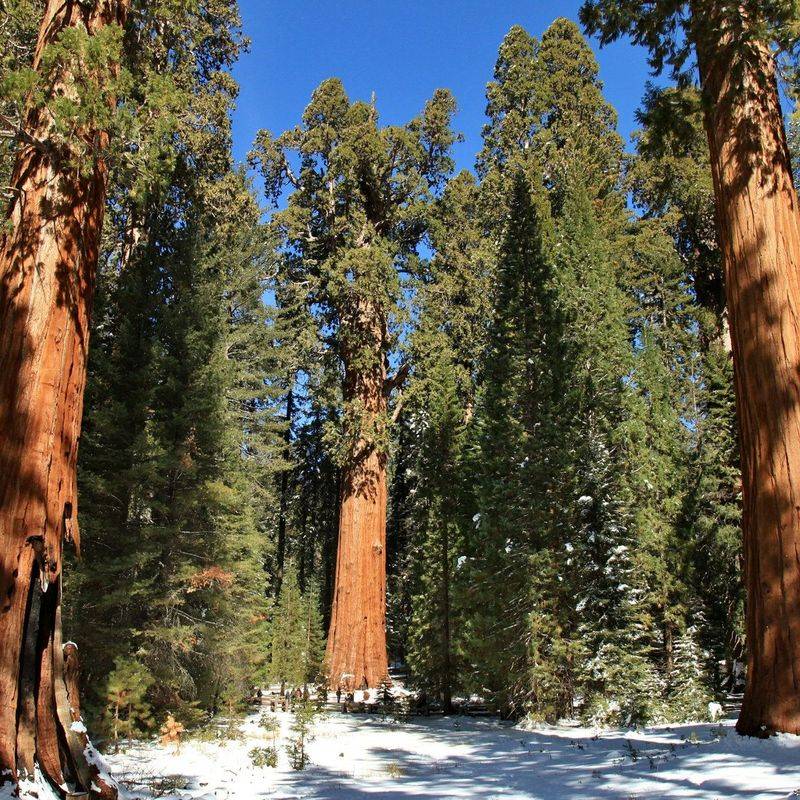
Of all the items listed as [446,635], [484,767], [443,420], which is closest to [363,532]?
[446,635]

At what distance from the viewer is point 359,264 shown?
16.5 meters

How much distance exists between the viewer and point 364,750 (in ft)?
29.2

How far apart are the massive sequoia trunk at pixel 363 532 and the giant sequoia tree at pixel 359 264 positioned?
27mm

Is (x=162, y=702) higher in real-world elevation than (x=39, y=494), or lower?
lower

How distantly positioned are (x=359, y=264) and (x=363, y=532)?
695 cm

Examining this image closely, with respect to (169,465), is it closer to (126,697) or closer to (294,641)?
(126,697)

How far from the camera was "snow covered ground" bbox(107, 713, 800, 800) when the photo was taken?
439 centimetres

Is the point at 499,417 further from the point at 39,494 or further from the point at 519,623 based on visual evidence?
the point at 39,494

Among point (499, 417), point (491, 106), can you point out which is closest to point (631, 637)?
point (499, 417)

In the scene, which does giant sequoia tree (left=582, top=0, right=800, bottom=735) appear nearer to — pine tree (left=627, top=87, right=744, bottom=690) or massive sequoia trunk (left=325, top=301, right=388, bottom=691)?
pine tree (left=627, top=87, right=744, bottom=690)

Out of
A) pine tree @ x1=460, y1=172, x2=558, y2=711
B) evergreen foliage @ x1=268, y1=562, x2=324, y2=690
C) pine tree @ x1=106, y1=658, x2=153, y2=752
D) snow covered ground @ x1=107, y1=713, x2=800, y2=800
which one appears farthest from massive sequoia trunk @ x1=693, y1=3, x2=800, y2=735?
evergreen foliage @ x1=268, y1=562, x2=324, y2=690

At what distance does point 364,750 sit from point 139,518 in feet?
17.5

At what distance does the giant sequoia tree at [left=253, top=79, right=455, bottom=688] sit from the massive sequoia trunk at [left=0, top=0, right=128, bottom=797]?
37.4 feet

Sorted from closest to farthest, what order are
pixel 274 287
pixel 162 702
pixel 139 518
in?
pixel 162 702 → pixel 139 518 → pixel 274 287
